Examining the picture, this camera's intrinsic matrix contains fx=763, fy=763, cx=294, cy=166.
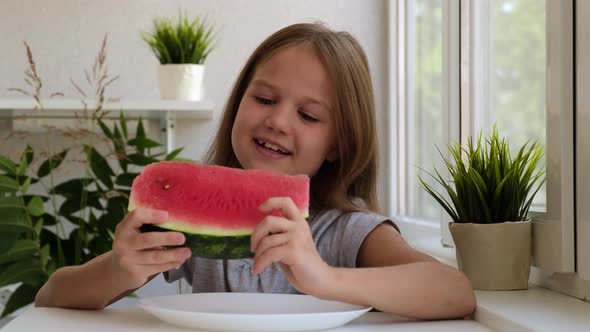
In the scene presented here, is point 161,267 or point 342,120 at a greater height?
point 342,120

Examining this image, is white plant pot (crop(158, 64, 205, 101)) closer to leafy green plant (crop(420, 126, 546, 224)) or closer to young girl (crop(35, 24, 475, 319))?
young girl (crop(35, 24, 475, 319))

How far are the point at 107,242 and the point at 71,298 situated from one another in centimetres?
114

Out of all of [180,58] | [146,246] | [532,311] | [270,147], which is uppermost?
[180,58]

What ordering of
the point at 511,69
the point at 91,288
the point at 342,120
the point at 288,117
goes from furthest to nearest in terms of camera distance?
1. the point at 511,69
2. the point at 342,120
3. the point at 288,117
4. the point at 91,288

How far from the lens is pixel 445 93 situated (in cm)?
190

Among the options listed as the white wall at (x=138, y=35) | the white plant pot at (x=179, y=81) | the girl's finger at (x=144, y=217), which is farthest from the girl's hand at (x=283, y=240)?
the white wall at (x=138, y=35)

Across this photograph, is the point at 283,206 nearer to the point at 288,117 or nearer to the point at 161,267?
the point at 161,267

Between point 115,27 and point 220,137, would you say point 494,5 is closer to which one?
point 220,137

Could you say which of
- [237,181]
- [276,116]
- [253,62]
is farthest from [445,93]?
[237,181]

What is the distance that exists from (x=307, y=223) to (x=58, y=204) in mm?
1650

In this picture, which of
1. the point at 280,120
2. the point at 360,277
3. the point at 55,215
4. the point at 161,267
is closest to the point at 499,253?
the point at 360,277

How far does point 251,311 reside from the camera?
96cm

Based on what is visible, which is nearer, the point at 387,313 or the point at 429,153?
the point at 387,313

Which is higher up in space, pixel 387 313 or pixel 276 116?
pixel 276 116
